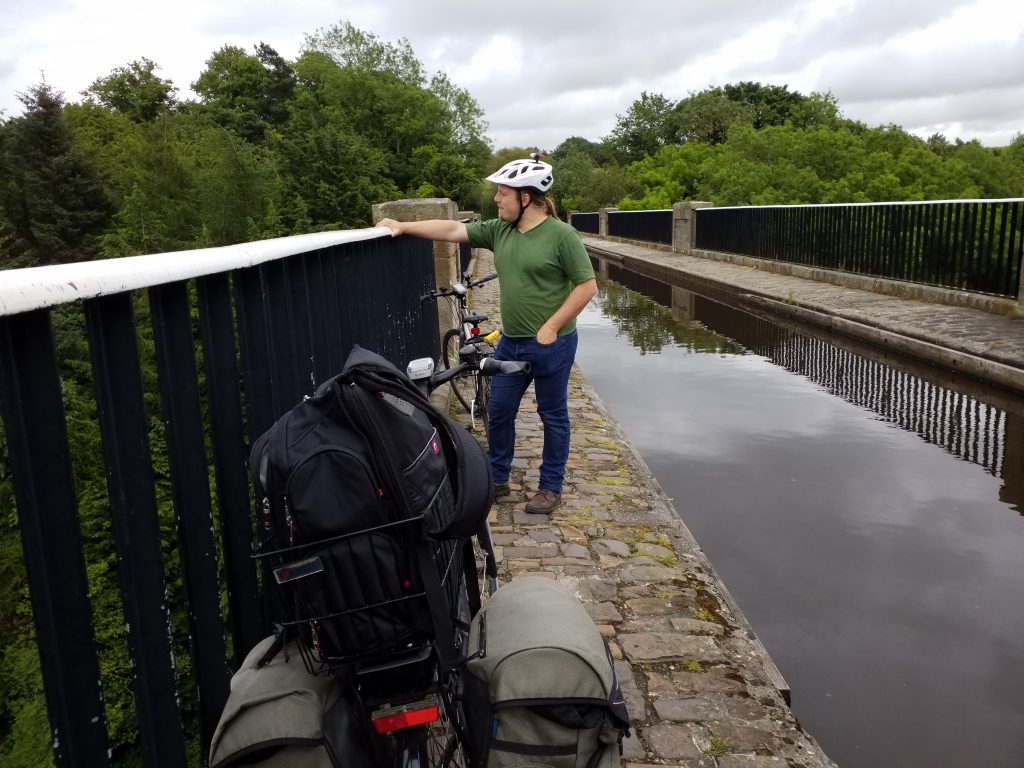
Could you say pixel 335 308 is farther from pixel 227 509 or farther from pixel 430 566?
pixel 430 566

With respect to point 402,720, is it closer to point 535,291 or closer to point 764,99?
point 535,291

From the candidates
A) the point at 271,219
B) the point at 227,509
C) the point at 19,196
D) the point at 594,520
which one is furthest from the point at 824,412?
the point at 19,196

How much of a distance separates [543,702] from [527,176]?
10.6 ft

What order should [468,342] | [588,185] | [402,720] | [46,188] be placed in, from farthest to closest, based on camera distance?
[588,185] < [46,188] < [468,342] < [402,720]

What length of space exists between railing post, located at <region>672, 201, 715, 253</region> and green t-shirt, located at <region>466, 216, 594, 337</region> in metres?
26.5

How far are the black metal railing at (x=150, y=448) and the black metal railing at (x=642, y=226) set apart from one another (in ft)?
107

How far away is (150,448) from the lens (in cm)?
177

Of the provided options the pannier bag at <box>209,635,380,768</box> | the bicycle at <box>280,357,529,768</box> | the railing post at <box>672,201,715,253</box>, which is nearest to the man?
the bicycle at <box>280,357,529,768</box>

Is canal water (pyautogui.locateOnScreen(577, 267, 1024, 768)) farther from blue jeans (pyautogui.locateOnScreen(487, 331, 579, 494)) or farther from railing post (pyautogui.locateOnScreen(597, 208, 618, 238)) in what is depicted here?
railing post (pyautogui.locateOnScreen(597, 208, 618, 238))

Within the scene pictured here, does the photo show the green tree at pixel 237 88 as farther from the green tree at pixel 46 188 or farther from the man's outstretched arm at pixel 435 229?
the man's outstretched arm at pixel 435 229

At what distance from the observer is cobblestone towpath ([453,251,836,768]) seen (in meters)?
2.95

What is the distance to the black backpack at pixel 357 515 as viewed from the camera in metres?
1.67

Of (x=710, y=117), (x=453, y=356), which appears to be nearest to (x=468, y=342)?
(x=453, y=356)

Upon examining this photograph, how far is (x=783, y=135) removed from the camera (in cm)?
3950
